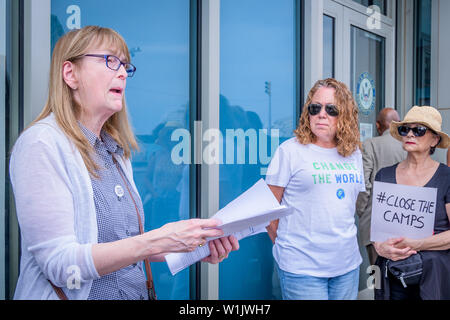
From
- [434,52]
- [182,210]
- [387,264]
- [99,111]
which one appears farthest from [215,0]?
[434,52]

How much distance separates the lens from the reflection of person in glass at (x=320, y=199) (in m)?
Answer: 2.22

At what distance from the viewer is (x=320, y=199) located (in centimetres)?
224

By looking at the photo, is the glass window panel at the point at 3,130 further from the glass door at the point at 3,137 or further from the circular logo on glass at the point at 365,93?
the circular logo on glass at the point at 365,93

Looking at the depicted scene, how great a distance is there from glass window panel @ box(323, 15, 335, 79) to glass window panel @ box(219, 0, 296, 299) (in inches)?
20.5

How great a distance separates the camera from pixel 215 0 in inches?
111

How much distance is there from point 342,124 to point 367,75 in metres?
2.53

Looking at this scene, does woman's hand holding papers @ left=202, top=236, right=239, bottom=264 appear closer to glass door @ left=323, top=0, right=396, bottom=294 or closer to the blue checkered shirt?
the blue checkered shirt

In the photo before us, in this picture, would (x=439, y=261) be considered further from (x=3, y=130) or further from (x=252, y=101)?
(x=3, y=130)

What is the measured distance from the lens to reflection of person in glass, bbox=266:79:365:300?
2.22 m
